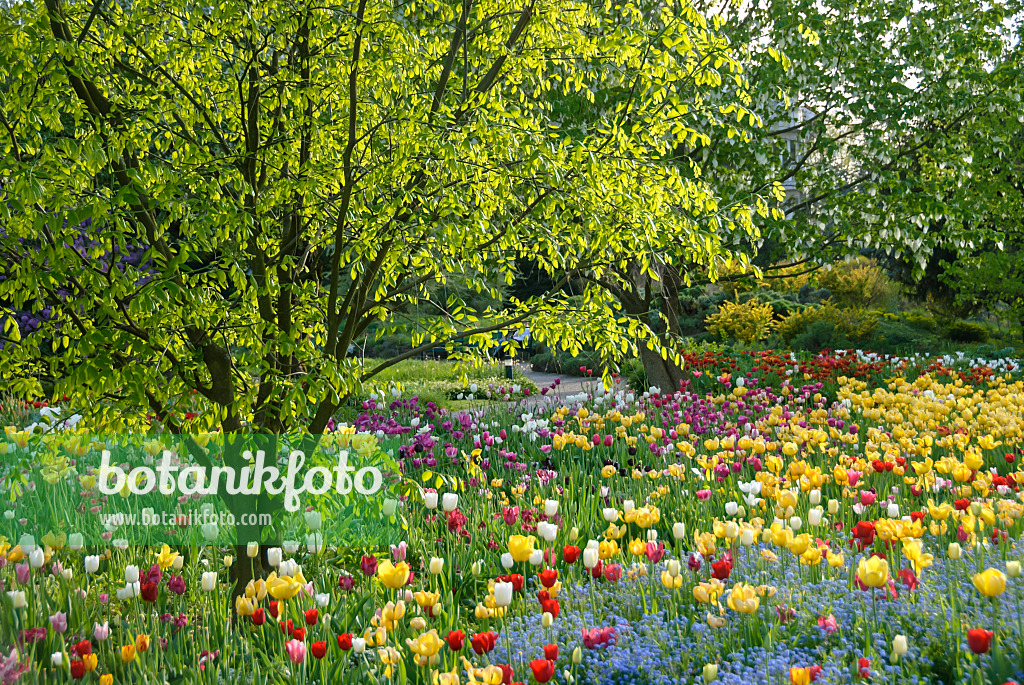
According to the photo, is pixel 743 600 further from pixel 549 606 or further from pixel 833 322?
pixel 833 322

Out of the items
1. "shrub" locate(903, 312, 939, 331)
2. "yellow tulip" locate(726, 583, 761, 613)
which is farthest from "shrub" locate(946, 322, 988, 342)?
"yellow tulip" locate(726, 583, 761, 613)

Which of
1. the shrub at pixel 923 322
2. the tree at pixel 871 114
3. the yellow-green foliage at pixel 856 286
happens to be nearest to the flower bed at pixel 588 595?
the tree at pixel 871 114

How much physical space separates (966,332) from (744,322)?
13.2ft

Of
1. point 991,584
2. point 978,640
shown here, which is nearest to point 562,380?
point 991,584

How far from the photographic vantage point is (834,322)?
13.7 metres

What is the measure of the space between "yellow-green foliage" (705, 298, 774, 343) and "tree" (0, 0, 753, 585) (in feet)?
37.5

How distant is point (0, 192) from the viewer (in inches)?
112

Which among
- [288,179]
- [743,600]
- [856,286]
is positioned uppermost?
[856,286]

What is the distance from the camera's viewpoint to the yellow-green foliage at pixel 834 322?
43.2ft

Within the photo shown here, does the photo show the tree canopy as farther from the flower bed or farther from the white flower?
the flower bed

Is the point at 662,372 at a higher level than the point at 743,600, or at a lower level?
higher

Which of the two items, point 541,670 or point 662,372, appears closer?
point 541,670

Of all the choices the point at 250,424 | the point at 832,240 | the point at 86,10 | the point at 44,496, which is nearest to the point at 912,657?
the point at 250,424

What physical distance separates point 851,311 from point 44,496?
537 inches
